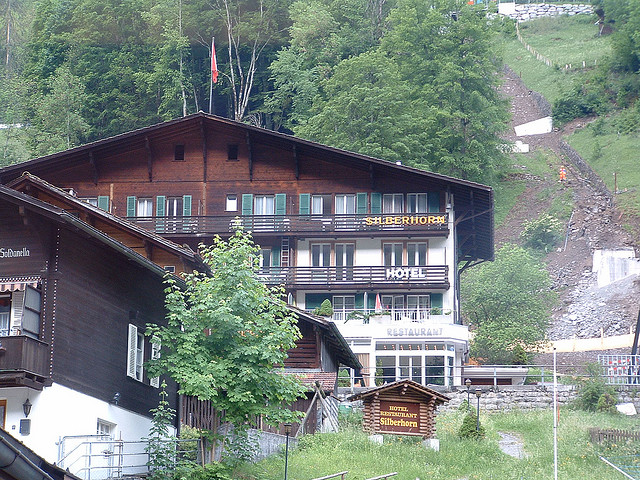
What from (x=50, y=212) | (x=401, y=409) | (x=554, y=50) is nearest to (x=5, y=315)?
(x=50, y=212)

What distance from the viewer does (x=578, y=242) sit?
3674 inches

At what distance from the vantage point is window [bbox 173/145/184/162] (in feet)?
199

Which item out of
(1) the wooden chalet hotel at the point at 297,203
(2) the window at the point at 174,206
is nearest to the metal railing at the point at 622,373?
(1) the wooden chalet hotel at the point at 297,203

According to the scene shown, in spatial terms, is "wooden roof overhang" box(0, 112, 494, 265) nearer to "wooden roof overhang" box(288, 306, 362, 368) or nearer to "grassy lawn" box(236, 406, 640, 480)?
"wooden roof overhang" box(288, 306, 362, 368)

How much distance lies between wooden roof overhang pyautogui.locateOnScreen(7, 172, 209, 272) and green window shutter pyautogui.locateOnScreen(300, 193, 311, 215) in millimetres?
24435

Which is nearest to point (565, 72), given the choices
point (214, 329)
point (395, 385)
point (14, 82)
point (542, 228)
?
point (542, 228)

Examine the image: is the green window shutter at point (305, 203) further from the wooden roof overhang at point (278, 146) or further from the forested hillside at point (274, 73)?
the forested hillside at point (274, 73)

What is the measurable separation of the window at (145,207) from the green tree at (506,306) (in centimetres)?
1921

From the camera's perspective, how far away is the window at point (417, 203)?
196 ft

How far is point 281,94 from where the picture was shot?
301 feet

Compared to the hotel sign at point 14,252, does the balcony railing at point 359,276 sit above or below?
above

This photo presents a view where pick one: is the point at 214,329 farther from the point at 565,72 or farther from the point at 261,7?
the point at 565,72

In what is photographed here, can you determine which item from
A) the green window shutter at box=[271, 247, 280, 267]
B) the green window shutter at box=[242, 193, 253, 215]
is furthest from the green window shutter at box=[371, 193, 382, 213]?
the green window shutter at box=[242, 193, 253, 215]

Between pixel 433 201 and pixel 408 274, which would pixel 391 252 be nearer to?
pixel 408 274
